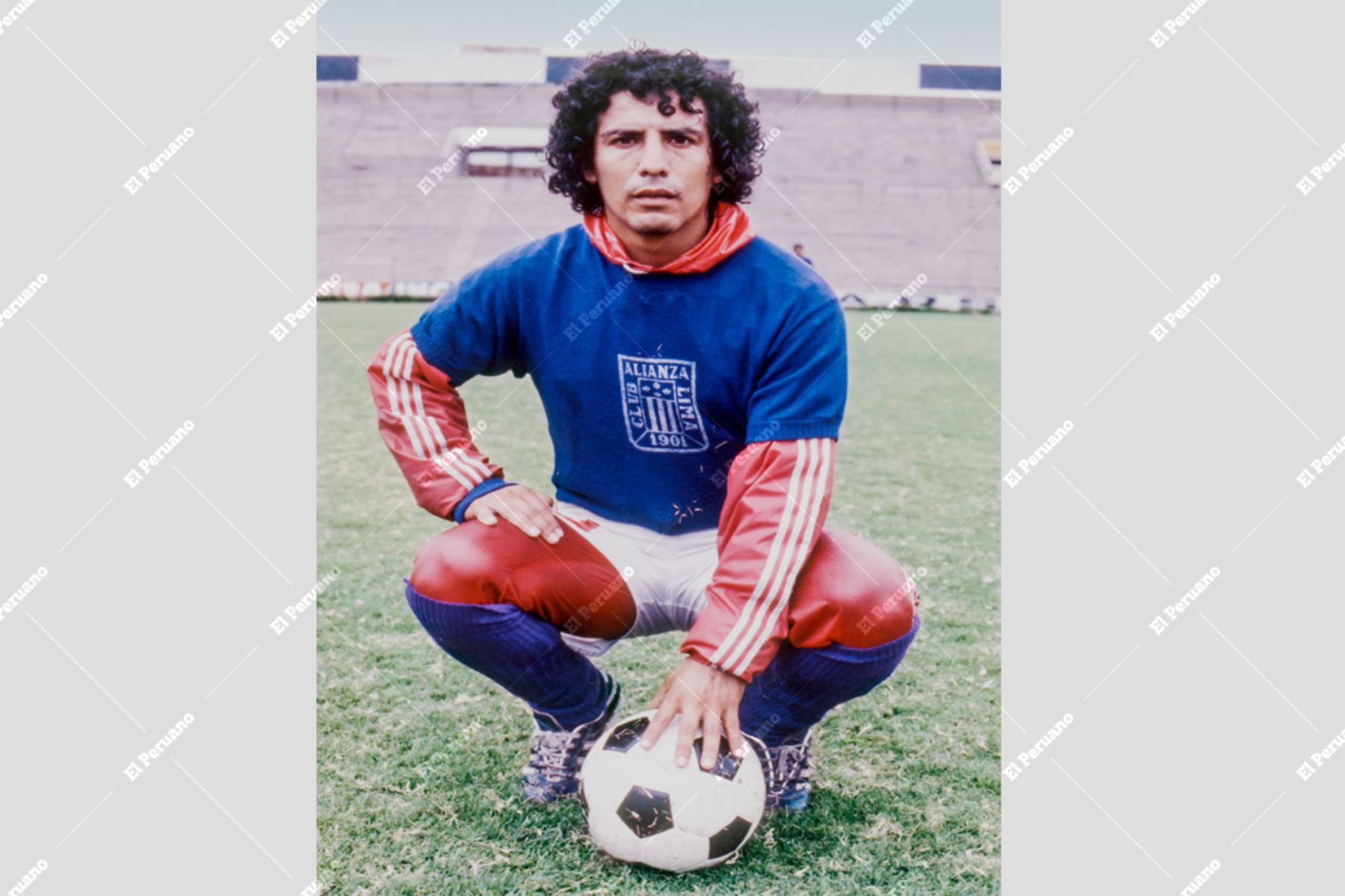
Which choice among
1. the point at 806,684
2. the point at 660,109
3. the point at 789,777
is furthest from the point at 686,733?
the point at 660,109

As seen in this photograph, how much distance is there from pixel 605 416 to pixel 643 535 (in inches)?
11.8

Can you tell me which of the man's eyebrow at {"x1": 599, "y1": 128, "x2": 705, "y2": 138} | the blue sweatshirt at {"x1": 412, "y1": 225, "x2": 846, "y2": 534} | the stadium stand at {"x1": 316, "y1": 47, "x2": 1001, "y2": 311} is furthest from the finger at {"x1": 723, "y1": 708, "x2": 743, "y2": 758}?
the stadium stand at {"x1": 316, "y1": 47, "x2": 1001, "y2": 311}

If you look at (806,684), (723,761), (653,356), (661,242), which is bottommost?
(723,761)

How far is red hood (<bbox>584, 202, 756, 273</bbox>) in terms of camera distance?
235 centimetres

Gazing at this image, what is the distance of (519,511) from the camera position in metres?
2.39

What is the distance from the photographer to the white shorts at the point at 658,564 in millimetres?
2504

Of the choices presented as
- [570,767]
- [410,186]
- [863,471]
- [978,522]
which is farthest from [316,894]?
[410,186]

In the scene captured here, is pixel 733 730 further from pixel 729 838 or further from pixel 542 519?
pixel 542 519

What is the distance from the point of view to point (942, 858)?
220 centimetres

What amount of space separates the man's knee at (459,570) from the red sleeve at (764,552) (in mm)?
463

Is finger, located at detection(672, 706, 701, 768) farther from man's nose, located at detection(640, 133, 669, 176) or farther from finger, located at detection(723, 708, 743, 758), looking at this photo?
man's nose, located at detection(640, 133, 669, 176)

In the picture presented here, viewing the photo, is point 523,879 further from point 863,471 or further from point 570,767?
point 863,471

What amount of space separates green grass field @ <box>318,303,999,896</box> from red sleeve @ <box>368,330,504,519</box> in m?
0.62

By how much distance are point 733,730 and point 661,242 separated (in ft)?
3.37
